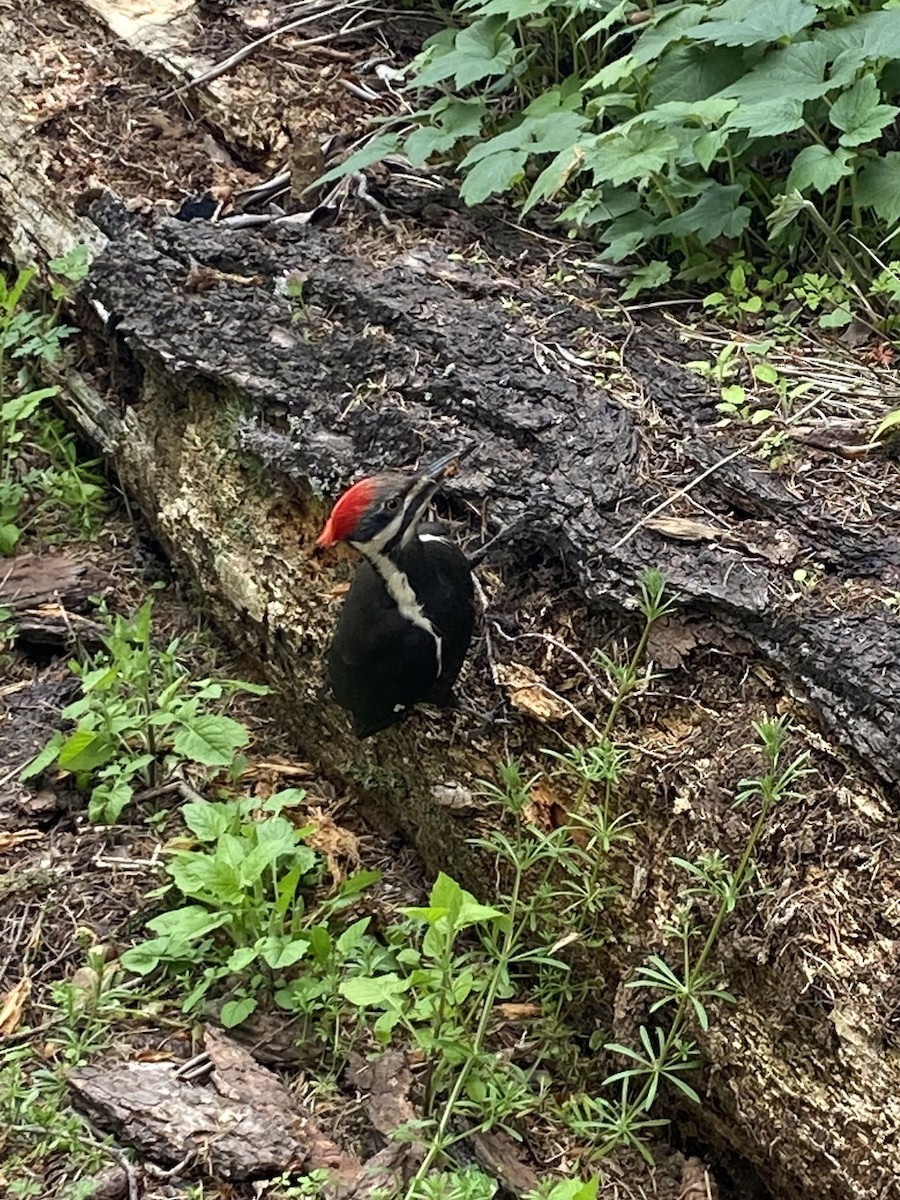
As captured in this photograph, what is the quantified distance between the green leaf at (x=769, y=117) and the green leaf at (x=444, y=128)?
879 mm

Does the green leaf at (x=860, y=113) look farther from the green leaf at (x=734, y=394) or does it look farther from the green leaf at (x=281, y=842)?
the green leaf at (x=281, y=842)

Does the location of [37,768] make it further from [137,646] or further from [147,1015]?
[147,1015]

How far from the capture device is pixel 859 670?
7.14ft

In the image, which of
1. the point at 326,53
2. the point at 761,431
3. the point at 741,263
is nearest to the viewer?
the point at 761,431

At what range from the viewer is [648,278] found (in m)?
3.22

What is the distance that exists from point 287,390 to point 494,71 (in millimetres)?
1192

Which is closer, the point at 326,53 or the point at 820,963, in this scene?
the point at 820,963

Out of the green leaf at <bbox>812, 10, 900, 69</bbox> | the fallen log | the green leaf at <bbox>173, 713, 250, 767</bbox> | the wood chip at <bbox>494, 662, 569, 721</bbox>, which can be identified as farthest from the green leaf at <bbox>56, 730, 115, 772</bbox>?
the green leaf at <bbox>812, 10, 900, 69</bbox>

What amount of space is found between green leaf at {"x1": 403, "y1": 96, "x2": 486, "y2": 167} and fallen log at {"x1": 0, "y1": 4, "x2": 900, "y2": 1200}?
170 mm

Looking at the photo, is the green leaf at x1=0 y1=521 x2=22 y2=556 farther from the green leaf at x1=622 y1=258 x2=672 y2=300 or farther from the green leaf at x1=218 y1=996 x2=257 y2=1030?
the green leaf at x1=622 y1=258 x2=672 y2=300

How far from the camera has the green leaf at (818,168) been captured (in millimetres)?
3000

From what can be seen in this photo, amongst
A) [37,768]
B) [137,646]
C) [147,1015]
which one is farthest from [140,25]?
[147,1015]

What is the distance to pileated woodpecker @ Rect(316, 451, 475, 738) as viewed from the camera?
8.60 ft

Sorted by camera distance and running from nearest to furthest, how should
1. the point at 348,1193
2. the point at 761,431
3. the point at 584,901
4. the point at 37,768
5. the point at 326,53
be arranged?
the point at 348,1193 → the point at 584,901 → the point at 761,431 → the point at 37,768 → the point at 326,53
